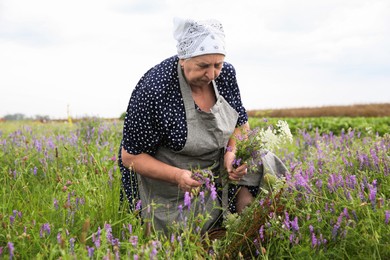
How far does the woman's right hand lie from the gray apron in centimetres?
22

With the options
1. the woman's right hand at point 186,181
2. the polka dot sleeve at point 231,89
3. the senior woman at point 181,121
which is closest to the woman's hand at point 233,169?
the senior woman at point 181,121

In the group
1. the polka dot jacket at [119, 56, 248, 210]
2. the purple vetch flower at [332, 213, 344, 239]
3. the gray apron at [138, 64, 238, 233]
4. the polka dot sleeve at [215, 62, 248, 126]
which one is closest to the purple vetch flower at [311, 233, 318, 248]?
the purple vetch flower at [332, 213, 344, 239]

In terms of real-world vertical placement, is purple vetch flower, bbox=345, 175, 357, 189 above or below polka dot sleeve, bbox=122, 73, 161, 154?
below

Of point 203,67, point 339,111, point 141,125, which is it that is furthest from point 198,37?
point 339,111

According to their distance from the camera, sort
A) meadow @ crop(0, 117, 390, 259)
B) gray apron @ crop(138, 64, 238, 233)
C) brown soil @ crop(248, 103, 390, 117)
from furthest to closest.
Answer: brown soil @ crop(248, 103, 390, 117)
gray apron @ crop(138, 64, 238, 233)
meadow @ crop(0, 117, 390, 259)

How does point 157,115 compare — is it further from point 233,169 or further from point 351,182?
point 351,182

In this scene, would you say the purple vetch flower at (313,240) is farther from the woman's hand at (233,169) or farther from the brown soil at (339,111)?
the brown soil at (339,111)

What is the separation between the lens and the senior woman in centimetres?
291

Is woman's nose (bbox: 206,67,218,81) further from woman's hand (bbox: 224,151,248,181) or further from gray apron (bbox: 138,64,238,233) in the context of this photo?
woman's hand (bbox: 224,151,248,181)

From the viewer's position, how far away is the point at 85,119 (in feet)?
24.4

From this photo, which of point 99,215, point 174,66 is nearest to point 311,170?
point 174,66

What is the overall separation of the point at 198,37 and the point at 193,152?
779 millimetres

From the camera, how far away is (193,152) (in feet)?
10.5

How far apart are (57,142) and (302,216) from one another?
3.87m
